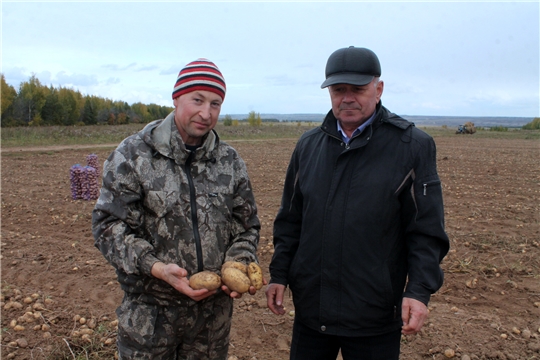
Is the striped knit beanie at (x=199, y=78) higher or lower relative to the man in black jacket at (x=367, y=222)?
higher

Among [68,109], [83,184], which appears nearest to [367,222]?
[83,184]

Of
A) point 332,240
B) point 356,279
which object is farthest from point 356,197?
point 356,279

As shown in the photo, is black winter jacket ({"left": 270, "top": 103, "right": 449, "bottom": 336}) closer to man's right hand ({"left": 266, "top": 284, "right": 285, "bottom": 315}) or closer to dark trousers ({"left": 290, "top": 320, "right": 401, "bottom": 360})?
dark trousers ({"left": 290, "top": 320, "right": 401, "bottom": 360})

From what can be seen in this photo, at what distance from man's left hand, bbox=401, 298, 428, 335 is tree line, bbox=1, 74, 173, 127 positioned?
4236 centimetres

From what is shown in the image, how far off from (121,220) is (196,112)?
1.90 ft

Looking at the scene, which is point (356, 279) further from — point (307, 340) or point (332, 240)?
point (307, 340)

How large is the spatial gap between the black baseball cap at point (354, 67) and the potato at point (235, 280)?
942 mm

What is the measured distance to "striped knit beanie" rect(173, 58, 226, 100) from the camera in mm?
2049

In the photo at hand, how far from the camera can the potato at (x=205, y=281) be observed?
196 centimetres

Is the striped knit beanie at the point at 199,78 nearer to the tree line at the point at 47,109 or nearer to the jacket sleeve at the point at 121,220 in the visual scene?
the jacket sleeve at the point at 121,220

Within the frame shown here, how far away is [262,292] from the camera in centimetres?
460

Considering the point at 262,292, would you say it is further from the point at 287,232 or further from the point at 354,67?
the point at 354,67

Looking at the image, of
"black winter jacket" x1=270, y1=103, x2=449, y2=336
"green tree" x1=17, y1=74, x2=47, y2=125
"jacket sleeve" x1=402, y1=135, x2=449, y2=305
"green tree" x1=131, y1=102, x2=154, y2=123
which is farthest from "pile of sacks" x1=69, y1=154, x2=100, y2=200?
"green tree" x1=131, y1=102, x2=154, y2=123

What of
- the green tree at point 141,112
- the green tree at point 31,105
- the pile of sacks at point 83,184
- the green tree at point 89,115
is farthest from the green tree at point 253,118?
the pile of sacks at point 83,184
